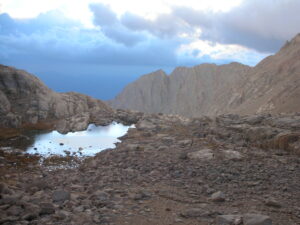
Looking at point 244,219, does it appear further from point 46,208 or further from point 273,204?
point 46,208

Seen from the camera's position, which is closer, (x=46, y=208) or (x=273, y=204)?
(x=46, y=208)

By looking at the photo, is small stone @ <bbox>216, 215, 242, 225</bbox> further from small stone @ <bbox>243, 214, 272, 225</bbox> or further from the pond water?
the pond water

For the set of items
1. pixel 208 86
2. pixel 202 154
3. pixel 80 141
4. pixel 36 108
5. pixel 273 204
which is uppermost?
pixel 208 86

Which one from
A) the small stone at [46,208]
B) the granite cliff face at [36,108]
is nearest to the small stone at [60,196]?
the small stone at [46,208]

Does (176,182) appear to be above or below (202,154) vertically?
below

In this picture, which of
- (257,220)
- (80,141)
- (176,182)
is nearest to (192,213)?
(257,220)

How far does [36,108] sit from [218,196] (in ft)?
81.5

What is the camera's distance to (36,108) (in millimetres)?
33156

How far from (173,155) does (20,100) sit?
1937 centimetres

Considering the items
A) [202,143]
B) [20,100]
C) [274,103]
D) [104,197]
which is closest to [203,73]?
[274,103]

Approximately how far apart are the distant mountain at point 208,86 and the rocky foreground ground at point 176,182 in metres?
50.8

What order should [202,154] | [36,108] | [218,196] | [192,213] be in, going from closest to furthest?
[192,213] < [218,196] < [202,154] < [36,108]

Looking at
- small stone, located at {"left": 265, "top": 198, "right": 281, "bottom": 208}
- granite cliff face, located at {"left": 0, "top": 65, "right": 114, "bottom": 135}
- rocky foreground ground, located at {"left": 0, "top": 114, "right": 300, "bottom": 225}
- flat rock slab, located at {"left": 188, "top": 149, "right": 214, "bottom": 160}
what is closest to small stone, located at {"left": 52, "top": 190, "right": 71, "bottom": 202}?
Answer: rocky foreground ground, located at {"left": 0, "top": 114, "right": 300, "bottom": 225}

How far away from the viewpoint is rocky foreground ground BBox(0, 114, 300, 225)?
9453mm
